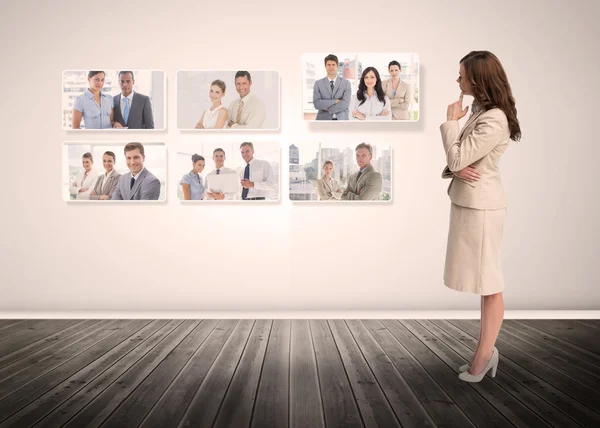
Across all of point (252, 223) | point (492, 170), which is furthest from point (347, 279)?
point (492, 170)

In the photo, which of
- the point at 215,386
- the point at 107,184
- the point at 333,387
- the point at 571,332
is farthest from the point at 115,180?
the point at 571,332

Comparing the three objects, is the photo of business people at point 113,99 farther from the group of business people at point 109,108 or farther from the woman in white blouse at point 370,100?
the woman in white blouse at point 370,100

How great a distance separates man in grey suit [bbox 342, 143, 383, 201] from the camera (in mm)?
3596

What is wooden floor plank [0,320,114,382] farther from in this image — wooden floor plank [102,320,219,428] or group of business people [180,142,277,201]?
group of business people [180,142,277,201]

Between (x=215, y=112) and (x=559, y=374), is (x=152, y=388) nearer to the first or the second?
(x=559, y=374)

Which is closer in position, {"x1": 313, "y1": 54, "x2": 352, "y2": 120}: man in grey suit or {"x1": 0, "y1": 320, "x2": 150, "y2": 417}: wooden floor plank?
{"x1": 0, "y1": 320, "x2": 150, "y2": 417}: wooden floor plank

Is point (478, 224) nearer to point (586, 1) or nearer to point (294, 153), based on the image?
point (294, 153)

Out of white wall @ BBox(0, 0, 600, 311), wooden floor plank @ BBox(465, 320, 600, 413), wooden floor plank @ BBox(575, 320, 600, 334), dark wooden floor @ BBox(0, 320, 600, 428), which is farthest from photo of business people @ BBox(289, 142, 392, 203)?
wooden floor plank @ BBox(575, 320, 600, 334)

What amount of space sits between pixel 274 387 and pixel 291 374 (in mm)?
196

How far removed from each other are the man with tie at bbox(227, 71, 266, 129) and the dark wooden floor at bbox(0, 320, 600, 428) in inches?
61.6

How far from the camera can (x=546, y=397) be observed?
205cm

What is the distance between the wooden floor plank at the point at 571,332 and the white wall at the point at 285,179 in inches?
12.1

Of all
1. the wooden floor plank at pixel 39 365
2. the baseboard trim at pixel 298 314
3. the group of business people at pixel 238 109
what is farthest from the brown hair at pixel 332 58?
the wooden floor plank at pixel 39 365

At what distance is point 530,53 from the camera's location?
11.9 ft
